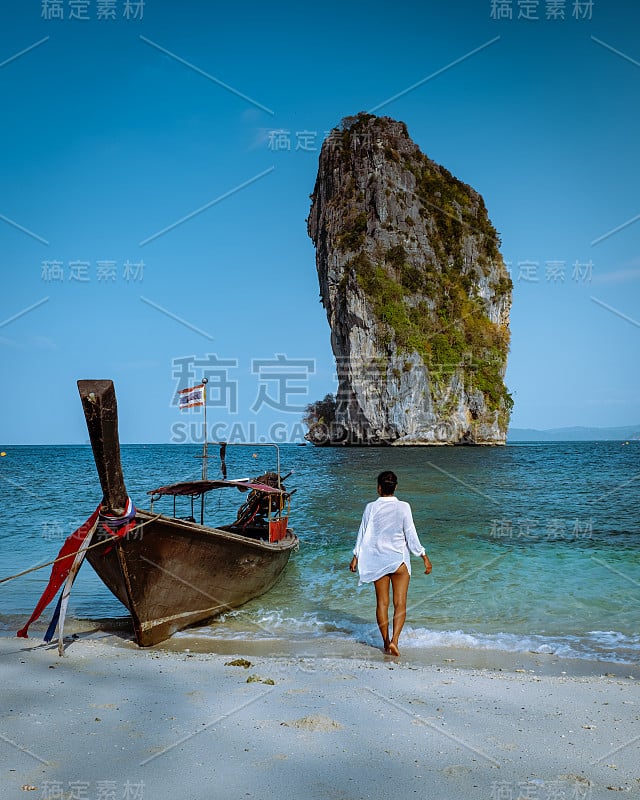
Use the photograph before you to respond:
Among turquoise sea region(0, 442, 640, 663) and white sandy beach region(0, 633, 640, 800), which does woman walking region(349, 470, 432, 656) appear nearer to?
white sandy beach region(0, 633, 640, 800)

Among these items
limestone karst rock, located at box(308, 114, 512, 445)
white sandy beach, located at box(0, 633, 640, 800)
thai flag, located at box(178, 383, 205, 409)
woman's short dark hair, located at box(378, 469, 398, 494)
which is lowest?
white sandy beach, located at box(0, 633, 640, 800)

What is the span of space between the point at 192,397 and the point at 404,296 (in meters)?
61.9

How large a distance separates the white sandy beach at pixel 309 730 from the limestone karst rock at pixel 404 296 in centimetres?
6078

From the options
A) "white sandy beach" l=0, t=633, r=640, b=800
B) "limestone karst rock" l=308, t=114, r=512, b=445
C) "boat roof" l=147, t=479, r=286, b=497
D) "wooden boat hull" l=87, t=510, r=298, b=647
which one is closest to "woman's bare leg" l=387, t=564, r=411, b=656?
"white sandy beach" l=0, t=633, r=640, b=800

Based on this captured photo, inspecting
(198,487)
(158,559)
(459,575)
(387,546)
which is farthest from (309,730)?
(459,575)

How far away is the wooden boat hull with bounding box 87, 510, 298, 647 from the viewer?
6.47 meters

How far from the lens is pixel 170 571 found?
686cm

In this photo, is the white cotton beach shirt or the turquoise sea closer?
the white cotton beach shirt

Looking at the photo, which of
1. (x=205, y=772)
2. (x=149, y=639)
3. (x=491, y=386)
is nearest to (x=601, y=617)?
(x=149, y=639)

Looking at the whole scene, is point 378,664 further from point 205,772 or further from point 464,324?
point 464,324

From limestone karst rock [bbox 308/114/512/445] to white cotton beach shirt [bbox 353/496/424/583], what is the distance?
59.8 m

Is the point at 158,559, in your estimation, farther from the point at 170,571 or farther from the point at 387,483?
the point at 387,483

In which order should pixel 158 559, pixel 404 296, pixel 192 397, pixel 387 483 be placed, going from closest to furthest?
pixel 387 483, pixel 158 559, pixel 192 397, pixel 404 296

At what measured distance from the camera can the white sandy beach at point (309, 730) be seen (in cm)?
341
